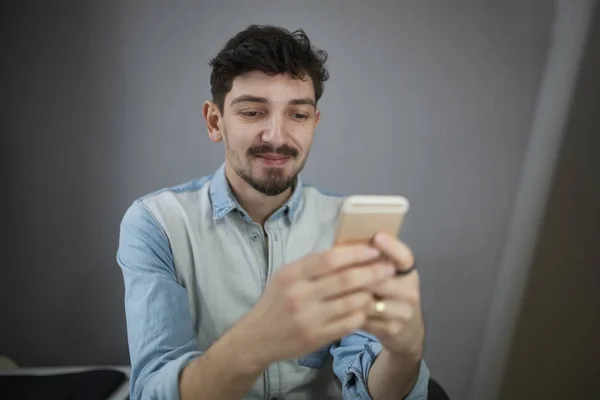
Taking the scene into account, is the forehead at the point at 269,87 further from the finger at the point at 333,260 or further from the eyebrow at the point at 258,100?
the finger at the point at 333,260

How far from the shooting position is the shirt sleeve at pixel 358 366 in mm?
742

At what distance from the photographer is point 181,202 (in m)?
0.88

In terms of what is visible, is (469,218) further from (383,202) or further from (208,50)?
(208,50)

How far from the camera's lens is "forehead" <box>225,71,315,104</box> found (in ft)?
2.58

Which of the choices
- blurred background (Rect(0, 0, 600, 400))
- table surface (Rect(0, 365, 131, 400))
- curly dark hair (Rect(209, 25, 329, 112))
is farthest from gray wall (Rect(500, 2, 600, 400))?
table surface (Rect(0, 365, 131, 400))

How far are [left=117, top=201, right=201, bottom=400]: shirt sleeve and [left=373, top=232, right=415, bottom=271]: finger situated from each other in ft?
1.25

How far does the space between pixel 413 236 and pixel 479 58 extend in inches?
23.3

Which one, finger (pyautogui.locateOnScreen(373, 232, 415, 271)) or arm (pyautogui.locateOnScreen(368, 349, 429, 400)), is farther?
arm (pyautogui.locateOnScreen(368, 349, 429, 400))

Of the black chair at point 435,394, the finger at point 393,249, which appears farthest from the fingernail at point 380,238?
the black chair at point 435,394

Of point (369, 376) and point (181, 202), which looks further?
point (181, 202)

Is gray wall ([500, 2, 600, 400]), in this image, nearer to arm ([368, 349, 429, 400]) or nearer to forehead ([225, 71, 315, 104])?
arm ([368, 349, 429, 400])

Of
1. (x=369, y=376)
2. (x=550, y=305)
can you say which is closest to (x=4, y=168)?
(x=369, y=376)

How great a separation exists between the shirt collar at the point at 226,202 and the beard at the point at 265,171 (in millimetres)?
59

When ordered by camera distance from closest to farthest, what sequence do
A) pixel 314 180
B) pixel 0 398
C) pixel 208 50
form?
pixel 0 398 → pixel 208 50 → pixel 314 180
